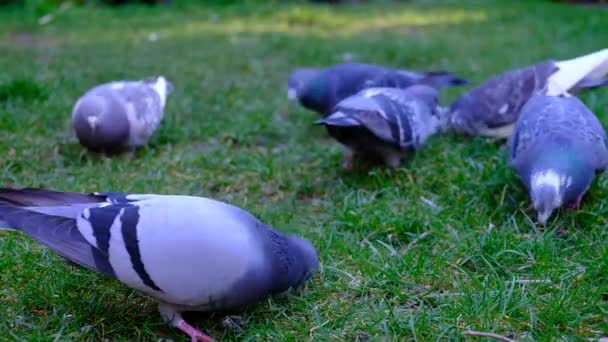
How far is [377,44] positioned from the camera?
23.3ft

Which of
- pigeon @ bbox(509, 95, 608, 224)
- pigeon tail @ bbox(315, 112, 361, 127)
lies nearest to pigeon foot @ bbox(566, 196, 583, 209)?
pigeon @ bbox(509, 95, 608, 224)

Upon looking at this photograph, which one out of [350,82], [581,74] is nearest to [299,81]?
[350,82]

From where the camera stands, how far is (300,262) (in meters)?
2.33

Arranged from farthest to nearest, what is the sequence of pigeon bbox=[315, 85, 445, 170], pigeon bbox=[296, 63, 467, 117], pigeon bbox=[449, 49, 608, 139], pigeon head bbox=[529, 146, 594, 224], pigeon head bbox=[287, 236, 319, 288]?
pigeon bbox=[296, 63, 467, 117]
pigeon bbox=[449, 49, 608, 139]
pigeon bbox=[315, 85, 445, 170]
pigeon head bbox=[529, 146, 594, 224]
pigeon head bbox=[287, 236, 319, 288]

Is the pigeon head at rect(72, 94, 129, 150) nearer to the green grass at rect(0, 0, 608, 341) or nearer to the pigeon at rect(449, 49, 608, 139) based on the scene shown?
the green grass at rect(0, 0, 608, 341)

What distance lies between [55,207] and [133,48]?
518 centimetres

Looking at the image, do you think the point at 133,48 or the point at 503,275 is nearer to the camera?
the point at 503,275

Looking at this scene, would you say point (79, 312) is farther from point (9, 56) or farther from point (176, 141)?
point (9, 56)

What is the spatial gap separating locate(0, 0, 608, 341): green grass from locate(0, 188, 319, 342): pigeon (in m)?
0.18

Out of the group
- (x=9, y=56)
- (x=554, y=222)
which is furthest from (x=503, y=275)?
(x=9, y=56)

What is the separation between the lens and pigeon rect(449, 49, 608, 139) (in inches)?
154

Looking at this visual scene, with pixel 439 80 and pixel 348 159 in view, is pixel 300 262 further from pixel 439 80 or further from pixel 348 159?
pixel 439 80

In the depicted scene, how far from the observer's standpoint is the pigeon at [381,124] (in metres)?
3.38

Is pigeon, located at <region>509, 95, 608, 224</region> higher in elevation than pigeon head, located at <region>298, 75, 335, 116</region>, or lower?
higher
